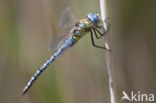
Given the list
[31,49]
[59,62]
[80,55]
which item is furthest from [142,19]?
[31,49]

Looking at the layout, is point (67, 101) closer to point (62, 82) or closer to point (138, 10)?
point (62, 82)

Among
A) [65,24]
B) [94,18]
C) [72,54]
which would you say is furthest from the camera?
[72,54]

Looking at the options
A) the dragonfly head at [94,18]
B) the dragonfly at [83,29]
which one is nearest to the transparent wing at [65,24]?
the dragonfly at [83,29]

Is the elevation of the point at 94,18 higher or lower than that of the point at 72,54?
higher

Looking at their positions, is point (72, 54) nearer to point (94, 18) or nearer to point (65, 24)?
point (65, 24)

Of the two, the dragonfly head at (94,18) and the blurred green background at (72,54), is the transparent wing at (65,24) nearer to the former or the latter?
the dragonfly head at (94,18)

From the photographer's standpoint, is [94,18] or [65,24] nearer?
[94,18]

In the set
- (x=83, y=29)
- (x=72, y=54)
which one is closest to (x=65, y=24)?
(x=83, y=29)

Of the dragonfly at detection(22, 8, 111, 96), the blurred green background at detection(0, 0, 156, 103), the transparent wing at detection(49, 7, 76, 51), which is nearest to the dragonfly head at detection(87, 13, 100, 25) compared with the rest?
the dragonfly at detection(22, 8, 111, 96)
